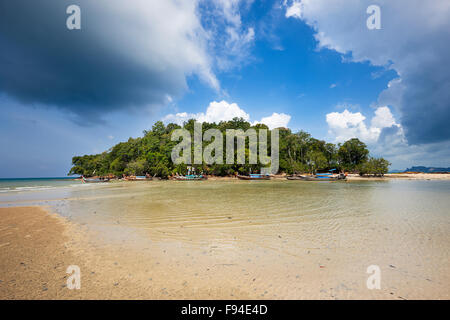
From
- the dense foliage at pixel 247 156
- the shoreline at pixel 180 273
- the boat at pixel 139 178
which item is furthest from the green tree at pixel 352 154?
the shoreline at pixel 180 273

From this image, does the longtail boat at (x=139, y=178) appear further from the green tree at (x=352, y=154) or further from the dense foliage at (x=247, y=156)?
the green tree at (x=352, y=154)

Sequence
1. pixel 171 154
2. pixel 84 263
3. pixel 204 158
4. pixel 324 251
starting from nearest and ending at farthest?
pixel 84 263 < pixel 324 251 < pixel 204 158 < pixel 171 154

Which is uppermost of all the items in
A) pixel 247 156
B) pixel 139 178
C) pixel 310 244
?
pixel 247 156

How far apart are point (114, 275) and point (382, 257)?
16.8ft

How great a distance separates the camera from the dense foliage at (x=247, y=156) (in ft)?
185

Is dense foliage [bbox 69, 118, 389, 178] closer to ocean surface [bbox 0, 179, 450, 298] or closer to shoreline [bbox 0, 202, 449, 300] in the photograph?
ocean surface [bbox 0, 179, 450, 298]

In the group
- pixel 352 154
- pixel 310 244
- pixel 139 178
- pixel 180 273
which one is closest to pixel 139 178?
pixel 139 178

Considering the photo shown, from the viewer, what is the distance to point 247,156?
5438 cm

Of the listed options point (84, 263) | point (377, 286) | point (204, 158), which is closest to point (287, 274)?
point (377, 286)

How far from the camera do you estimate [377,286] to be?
2.72m

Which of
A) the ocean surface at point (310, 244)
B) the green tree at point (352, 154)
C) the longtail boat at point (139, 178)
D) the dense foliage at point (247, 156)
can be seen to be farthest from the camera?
the green tree at point (352, 154)

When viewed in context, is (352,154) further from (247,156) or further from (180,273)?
(180,273)
